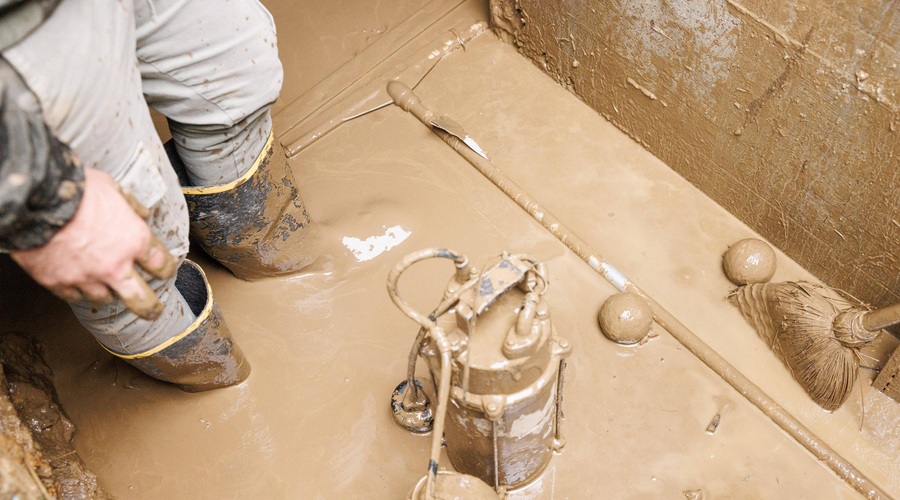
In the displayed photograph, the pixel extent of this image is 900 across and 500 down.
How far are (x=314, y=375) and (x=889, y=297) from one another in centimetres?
185

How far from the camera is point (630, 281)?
2592mm

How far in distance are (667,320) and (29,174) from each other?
1.88 meters

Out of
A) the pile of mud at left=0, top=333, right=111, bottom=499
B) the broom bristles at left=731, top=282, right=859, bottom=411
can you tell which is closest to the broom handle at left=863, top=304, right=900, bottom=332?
the broom bristles at left=731, top=282, right=859, bottom=411

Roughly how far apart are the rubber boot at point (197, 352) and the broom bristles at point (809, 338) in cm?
169

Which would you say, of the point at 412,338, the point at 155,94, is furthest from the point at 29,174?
the point at 412,338

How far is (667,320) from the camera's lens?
248 centimetres

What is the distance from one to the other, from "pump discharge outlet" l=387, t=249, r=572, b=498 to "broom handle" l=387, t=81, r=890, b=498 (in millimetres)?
675

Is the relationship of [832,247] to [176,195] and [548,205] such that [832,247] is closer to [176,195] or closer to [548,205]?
[548,205]

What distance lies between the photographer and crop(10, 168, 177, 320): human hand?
1.43 meters

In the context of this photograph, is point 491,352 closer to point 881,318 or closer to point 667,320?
point 667,320

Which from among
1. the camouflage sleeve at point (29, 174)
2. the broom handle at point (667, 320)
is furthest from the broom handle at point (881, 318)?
the camouflage sleeve at point (29, 174)

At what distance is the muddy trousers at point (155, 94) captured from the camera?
148 centimetres

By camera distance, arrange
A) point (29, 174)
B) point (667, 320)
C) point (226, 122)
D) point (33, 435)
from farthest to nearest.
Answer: point (667, 320) → point (33, 435) → point (226, 122) → point (29, 174)

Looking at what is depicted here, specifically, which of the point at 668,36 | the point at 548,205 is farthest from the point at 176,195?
the point at 668,36
